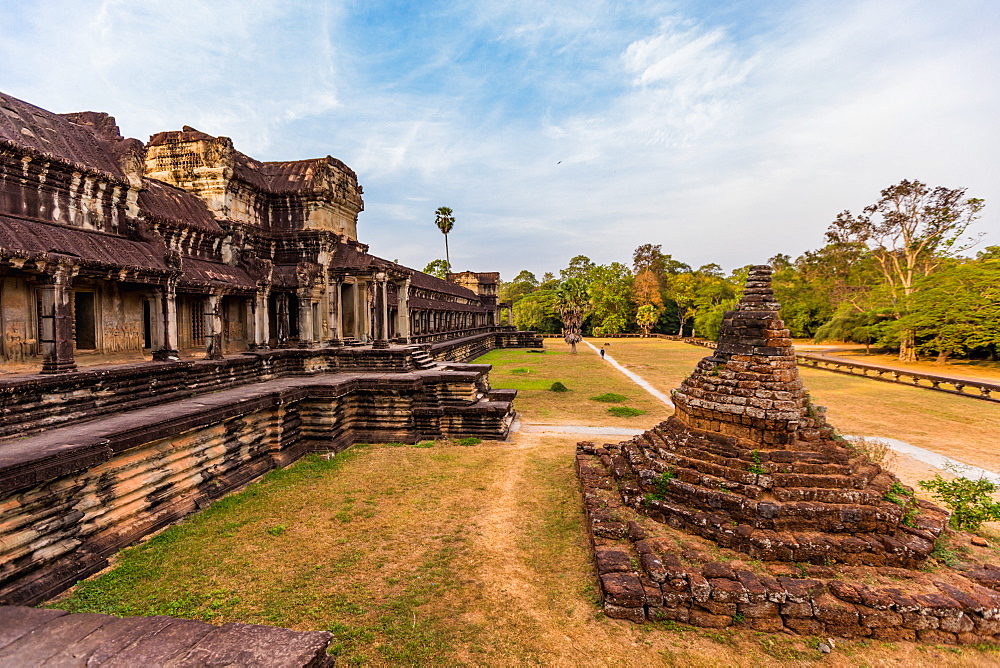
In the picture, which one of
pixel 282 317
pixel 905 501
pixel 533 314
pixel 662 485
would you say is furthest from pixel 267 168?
pixel 533 314

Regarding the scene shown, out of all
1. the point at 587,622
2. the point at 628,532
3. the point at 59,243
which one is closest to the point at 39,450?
the point at 59,243

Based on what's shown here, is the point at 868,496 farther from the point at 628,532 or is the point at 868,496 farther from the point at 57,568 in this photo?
the point at 57,568

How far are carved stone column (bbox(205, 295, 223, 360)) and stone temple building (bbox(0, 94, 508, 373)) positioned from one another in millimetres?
27

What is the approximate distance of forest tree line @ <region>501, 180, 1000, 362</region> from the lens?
26.6 m

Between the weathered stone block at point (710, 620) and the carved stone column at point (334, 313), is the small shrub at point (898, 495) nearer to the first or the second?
the weathered stone block at point (710, 620)

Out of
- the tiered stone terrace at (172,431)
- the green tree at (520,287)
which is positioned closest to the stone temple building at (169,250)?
the tiered stone terrace at (172,431)

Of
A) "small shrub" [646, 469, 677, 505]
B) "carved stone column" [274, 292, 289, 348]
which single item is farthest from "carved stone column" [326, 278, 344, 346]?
"small shrub" [646, 469, 677, 505]

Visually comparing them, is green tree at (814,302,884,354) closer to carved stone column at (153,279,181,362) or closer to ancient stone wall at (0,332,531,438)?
ancient stone wall at (0,332,531,438)

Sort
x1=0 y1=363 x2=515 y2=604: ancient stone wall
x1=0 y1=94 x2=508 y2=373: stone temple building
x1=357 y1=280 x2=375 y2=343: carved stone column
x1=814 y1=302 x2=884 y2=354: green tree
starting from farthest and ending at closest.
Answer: x1=814 y1=302 x2=884 y2=354: green tree < x1=357 y1=280 x2=375 y2=343: carved stone column < x1=0 y1=94 x2=508 y2=373: stone temple building < x1=0 y1=363 x2=515 y2=604: ancient stone wall

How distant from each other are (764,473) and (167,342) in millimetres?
12005

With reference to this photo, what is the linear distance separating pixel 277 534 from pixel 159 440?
101 inches

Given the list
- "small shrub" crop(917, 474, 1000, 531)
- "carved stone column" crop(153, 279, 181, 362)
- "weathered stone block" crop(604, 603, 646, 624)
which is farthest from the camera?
"carved stone column" crop(153, 279, 181, 362)

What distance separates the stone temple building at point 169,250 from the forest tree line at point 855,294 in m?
32.0

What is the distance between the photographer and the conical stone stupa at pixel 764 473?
5469 mm
